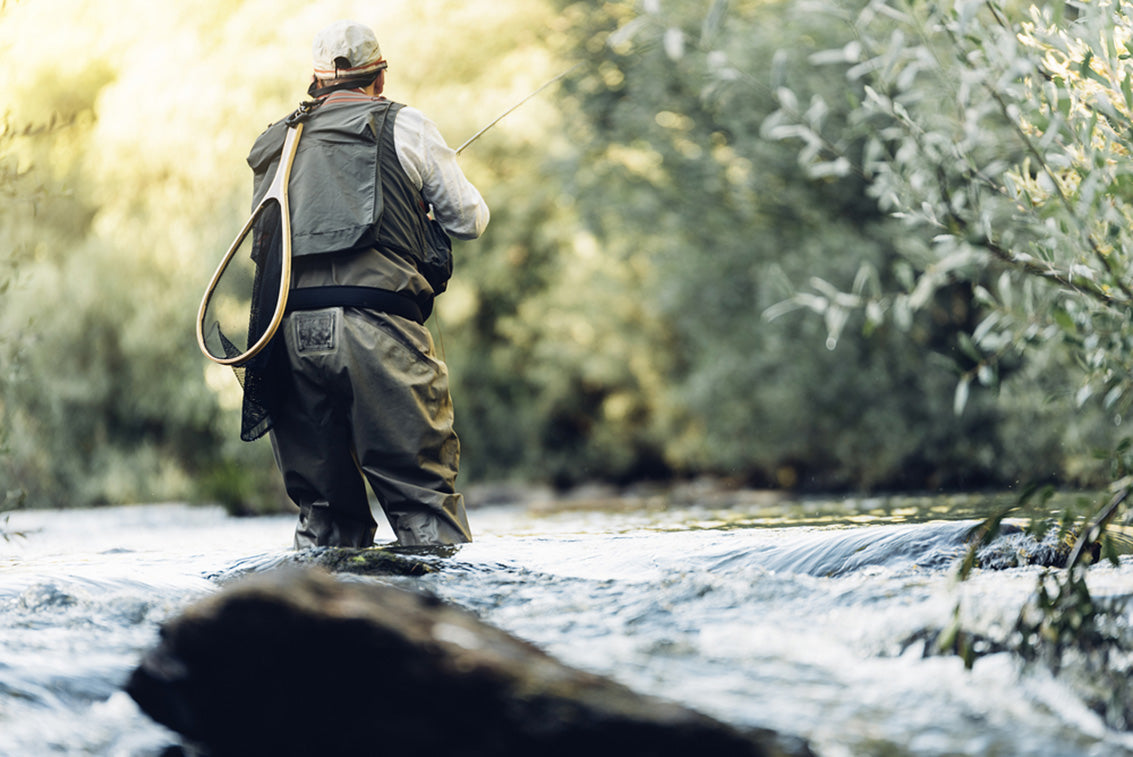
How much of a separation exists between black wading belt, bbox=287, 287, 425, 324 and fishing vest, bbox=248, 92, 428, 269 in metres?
0.16

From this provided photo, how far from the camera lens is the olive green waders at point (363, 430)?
15.5ft

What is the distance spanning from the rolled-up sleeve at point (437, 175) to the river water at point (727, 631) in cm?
133

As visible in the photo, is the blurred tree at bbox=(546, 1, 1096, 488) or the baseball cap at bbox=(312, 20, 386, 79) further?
the blurred tree at bbox=(546, 1, 1096, 488)

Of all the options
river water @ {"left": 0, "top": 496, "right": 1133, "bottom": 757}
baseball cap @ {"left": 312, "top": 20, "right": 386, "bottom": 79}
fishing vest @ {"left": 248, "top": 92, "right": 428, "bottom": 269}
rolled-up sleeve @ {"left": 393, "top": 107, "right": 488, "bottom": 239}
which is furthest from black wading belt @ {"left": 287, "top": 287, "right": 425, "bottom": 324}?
river water @ {"left": 0, "top": 496, "right": 1133, "bottom": 757}

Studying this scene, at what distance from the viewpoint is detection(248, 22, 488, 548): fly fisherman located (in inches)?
186

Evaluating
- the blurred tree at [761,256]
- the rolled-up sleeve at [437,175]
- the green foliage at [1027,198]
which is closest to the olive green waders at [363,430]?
the rolled-up sleeve at [437,175]

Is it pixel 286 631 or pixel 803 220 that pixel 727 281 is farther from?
pixel 286 631

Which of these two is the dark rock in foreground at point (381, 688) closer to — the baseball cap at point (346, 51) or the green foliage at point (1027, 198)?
the green foliage at point (1027, 198)

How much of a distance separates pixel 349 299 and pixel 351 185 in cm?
44

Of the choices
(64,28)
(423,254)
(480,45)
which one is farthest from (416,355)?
(64,28)

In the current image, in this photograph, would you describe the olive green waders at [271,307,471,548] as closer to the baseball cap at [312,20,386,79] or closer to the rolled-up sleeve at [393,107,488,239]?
the rolled-up sleeve at [393,107,488,239]

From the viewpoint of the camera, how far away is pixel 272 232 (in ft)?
16.1

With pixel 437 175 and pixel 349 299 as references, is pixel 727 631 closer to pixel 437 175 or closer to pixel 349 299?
pixel 349 299

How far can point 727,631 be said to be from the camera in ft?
11.5
